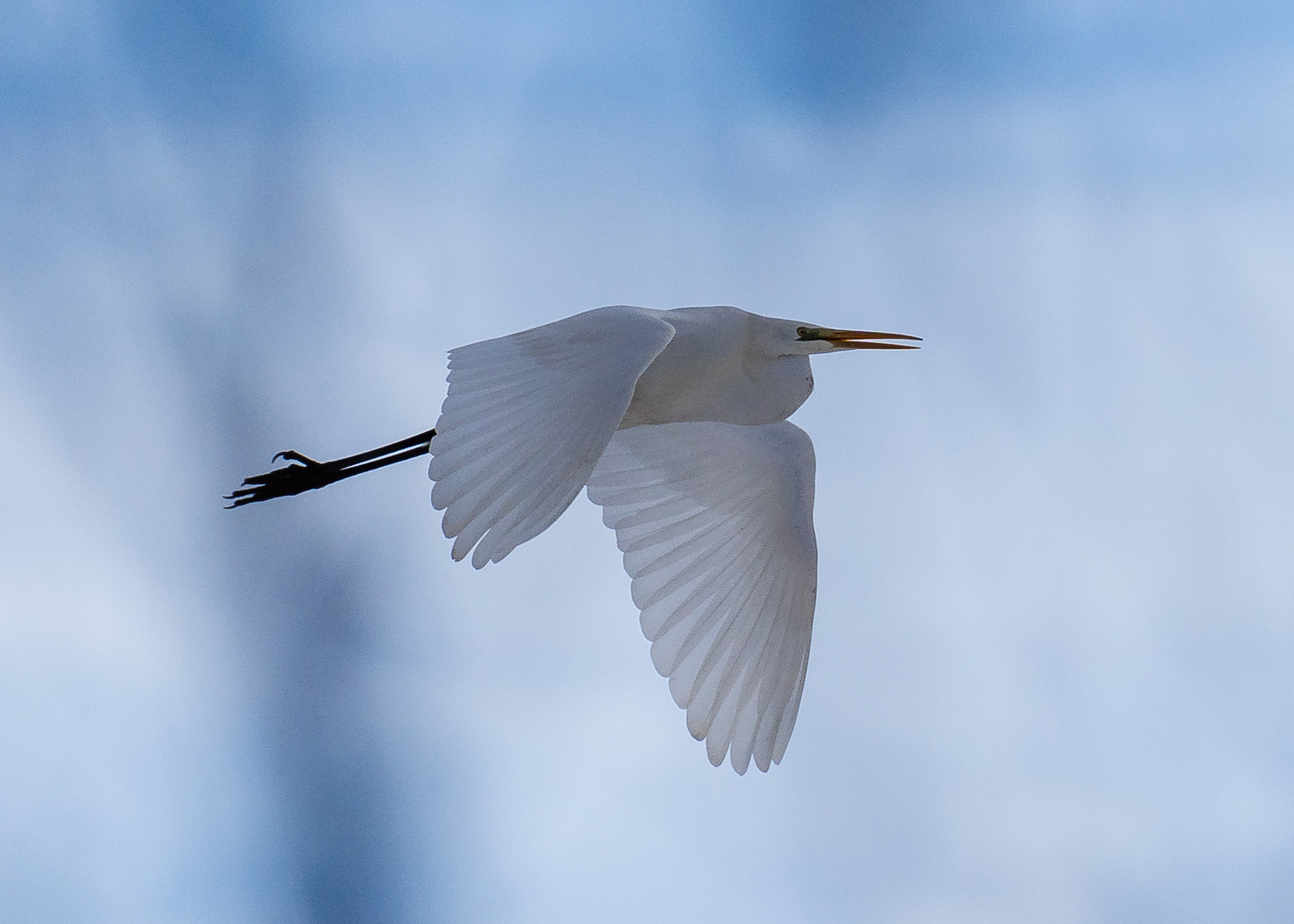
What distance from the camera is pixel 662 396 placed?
2.97m

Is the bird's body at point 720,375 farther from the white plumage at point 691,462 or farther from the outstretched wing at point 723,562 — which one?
the outstretched wing at point 723,562

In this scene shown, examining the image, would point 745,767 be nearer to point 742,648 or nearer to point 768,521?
point 742,648

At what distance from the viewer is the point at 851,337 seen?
3.20m

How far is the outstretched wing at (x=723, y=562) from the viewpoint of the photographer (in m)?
2.83

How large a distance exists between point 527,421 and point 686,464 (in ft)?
3.46

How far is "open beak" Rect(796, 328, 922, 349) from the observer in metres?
3.17

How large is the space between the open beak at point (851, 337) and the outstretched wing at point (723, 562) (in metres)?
0.30

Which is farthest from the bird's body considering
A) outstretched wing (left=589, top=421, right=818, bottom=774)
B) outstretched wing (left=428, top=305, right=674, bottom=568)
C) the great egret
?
outstretched wing (left=428, top=305, right=674, bottom=568)

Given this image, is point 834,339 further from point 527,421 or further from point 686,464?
point 527,421

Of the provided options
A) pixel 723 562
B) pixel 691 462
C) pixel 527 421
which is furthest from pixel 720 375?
pixel 527 421

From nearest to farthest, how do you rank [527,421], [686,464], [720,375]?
[527,421], [720,375], [686,464]

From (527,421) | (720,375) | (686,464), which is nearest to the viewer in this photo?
(527,421)

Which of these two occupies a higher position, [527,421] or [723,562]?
[527,421]

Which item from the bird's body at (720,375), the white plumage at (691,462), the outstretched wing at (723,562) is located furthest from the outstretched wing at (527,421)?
the outstretched wing at (723,562)
